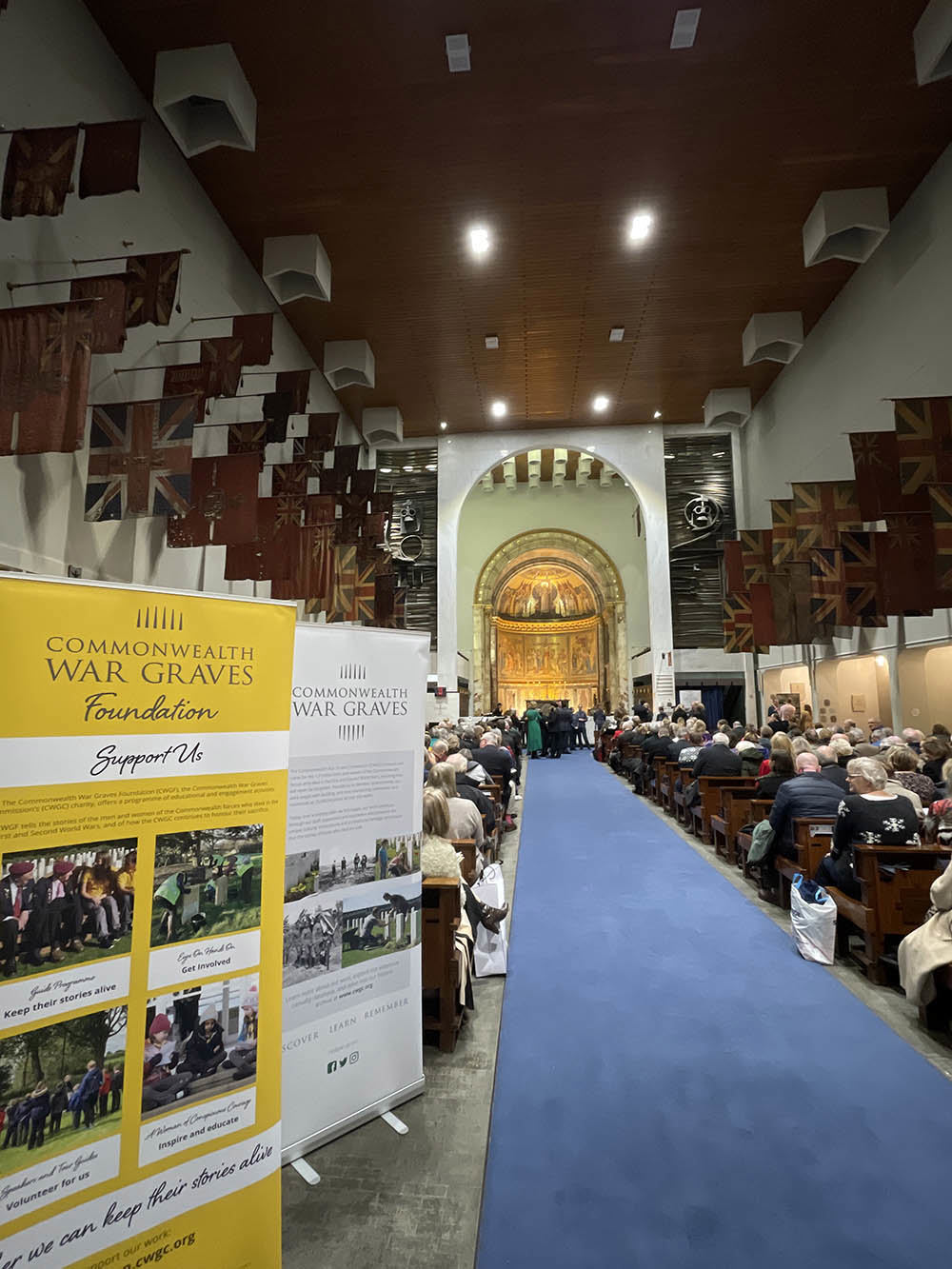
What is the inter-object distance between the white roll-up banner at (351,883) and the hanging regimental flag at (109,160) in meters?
4.24

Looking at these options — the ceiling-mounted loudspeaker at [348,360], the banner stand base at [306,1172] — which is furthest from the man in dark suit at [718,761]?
the ceiling-mounted loudspeaker at [348,360]

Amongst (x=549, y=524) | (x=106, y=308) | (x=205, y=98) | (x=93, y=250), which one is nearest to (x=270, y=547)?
(x=93, y=250)

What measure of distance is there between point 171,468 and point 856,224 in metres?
8.29

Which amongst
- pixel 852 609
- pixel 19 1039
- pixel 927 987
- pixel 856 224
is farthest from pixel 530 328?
pixel 19 1039

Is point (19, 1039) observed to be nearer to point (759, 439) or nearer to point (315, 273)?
point (315, 273)

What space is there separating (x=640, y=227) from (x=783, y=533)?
15.2 feet

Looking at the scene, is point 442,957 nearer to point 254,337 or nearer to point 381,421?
point 254,337

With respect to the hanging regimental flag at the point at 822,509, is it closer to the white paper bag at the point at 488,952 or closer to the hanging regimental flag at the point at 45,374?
the white paper bag at the point at 488,952

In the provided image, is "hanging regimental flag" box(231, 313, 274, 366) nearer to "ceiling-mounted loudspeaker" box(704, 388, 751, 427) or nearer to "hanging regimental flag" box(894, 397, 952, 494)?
"hanging regimental flag" box(894, 397, 952, 494)

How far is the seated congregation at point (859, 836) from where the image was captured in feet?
9.07

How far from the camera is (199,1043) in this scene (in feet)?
4.58

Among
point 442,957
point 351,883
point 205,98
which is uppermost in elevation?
point 205,98

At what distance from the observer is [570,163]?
7.35 m

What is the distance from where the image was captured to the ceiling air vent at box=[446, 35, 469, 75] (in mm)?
5777
